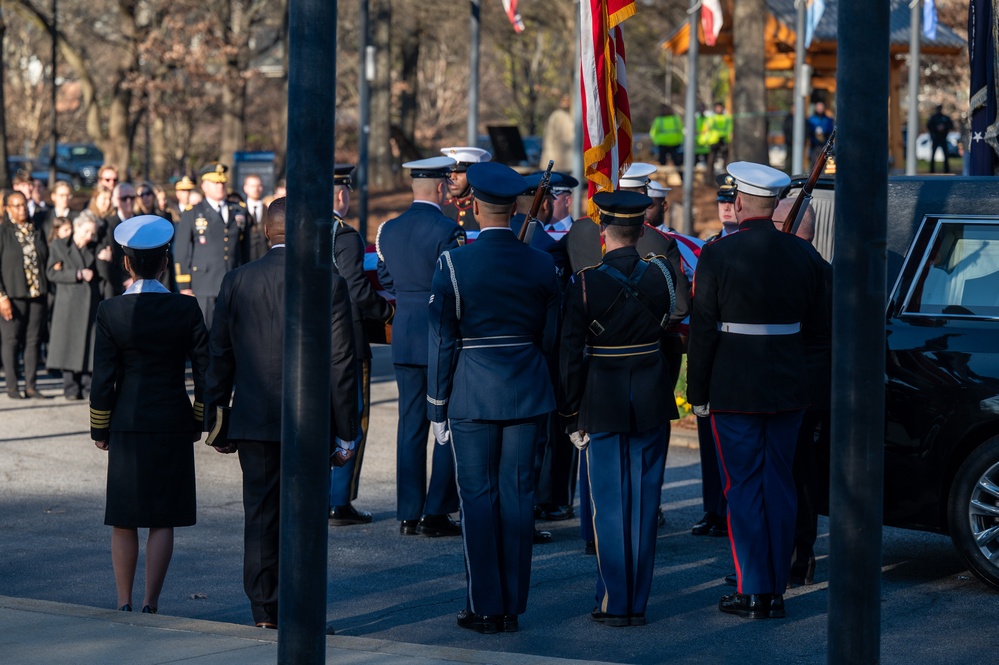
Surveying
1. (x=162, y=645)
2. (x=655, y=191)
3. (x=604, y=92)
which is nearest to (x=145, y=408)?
(x=162, y=645)

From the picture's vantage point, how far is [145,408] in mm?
6551

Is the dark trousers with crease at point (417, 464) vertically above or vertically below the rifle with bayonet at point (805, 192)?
below

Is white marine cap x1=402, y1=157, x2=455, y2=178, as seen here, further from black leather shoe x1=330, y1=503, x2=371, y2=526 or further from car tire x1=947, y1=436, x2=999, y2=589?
car tire x1=947, y1=436, x2=999, y2=589

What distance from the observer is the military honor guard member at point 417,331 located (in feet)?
28.1

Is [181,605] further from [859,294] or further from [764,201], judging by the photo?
[859,294]

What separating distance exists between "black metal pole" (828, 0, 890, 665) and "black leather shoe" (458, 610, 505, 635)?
8.23ft

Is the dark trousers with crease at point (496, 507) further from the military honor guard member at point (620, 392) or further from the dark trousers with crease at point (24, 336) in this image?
the dark trousers with crease at point (24, 336)

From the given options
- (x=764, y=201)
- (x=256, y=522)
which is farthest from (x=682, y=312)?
(x=256, y=522)

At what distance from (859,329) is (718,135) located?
33.8 meters

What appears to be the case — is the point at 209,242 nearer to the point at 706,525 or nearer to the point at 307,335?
the point at 706,525

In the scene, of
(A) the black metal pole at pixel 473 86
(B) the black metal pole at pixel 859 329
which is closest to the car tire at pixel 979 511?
(B) the black metal pole at pixel 859 329

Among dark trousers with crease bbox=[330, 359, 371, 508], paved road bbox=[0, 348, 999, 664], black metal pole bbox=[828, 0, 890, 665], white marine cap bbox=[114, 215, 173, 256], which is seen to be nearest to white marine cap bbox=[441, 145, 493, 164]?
dark trousers with crease bbox=[330, 359, 371, 508]

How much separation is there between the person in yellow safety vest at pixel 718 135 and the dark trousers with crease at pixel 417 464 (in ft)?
91.0

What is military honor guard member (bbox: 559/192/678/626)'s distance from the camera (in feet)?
21.9
